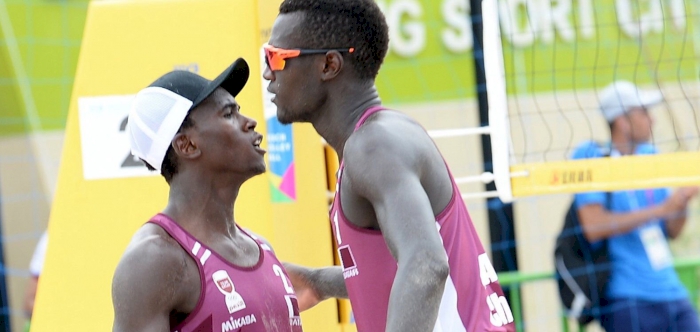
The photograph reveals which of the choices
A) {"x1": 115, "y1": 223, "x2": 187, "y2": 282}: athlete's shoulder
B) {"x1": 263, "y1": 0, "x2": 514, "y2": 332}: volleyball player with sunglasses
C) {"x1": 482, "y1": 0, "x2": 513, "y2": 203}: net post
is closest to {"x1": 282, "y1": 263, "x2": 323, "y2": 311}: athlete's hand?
{"x1": 263, "y1": 0, "x2": 514, "y2": 332}: volleyball player with sunglasses

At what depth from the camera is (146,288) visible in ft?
9.01

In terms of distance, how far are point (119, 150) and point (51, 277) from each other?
0.57m

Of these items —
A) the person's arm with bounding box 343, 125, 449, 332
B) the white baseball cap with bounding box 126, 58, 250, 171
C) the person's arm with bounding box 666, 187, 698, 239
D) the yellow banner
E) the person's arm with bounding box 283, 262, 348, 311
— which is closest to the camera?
the person's arm with bounding box 343, 125, 449, 332

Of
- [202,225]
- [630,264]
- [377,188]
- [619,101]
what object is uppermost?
[377,188]

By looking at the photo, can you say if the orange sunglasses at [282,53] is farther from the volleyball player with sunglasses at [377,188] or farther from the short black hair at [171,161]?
the short black hair at [171,161]

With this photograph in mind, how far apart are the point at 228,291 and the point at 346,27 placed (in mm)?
820

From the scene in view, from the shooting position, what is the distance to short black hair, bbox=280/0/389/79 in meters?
2.91

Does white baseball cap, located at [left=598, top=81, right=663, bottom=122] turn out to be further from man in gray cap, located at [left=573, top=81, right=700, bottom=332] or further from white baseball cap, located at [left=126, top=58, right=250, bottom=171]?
white baseball cap, located at [left=126, top=58, right=250, bottom=171]

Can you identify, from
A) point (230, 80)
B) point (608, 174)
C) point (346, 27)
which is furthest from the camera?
point (608, 174)

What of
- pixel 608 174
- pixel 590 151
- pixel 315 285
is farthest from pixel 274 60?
pixel 590 151

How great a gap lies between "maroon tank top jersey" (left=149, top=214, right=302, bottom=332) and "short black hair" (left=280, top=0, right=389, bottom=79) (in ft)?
2.17

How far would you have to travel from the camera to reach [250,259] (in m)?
3.13

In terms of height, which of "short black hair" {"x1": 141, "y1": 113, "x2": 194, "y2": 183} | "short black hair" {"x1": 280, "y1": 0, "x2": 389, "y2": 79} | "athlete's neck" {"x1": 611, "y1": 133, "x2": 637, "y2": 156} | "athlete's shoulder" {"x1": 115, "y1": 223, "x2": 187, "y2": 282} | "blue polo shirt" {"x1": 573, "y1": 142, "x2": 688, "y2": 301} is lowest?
"blue polo shirt" {"x1": 573, "y1": 142, "x2": 688, "y2": 301}

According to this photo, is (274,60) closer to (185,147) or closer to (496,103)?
(185,147)
